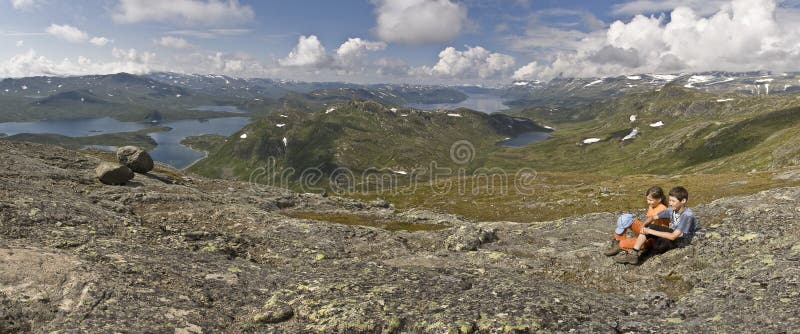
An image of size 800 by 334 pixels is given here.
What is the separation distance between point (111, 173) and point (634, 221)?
5060 cm

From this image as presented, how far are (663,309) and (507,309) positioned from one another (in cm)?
627

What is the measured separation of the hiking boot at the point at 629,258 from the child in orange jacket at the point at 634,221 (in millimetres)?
394


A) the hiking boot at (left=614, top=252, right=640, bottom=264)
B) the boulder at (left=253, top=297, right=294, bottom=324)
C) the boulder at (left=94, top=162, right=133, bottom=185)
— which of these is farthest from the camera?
the boulder at (left=94, top=162, right=133, bottom=185)

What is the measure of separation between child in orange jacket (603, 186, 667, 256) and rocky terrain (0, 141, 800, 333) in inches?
38.9

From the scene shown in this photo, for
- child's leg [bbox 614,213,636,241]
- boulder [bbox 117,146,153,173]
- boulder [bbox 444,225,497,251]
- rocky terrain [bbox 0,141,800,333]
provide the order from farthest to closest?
boulder [bbox 117,146,153,173] < boulder [bbox 444,225,497,251] < child's leg [bbox 614,213,636,241] < rocky terrain [bbox 0,141,800,333]

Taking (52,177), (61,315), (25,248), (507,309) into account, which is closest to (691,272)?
(507,309)

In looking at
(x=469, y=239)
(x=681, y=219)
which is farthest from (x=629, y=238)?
(x=469, y=239)

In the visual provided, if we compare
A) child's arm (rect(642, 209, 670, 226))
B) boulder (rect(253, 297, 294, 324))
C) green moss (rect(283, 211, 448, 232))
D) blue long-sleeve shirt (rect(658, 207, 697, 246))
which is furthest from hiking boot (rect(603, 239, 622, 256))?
green moss (rect(283, 211, 448, 232))

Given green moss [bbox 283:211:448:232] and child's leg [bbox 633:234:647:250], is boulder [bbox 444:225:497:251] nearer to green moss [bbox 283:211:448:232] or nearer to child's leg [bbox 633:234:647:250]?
child's leg [bbox 633:234:647:250]

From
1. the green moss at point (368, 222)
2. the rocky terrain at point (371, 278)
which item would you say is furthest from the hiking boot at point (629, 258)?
the green moss at point (368, 222)

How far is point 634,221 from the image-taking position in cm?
2052

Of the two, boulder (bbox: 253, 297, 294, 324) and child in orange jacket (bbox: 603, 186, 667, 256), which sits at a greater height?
child in orange jacket (bbox: 603, 186, 667, 256)

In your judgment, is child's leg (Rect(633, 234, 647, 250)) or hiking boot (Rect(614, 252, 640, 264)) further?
hiking boot (Rect(614, 252, 640, 264))

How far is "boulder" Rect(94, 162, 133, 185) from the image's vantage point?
44062mm
